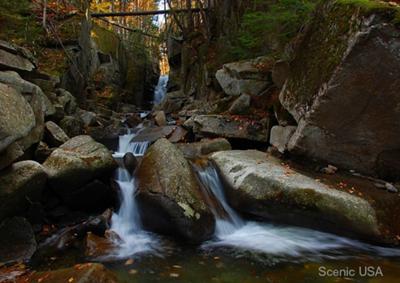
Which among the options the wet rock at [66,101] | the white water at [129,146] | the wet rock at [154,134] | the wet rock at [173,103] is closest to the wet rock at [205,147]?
the white water at [129,146]

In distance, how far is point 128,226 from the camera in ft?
21.0

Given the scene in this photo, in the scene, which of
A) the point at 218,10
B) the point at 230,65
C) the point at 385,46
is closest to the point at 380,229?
the point at 385,46

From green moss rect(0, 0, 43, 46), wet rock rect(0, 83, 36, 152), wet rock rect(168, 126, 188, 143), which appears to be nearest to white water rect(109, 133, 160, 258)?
wet rock rect(0, 83, 36, 152)

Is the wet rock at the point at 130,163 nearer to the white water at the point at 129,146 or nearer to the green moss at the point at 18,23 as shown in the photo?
the white water at the point at 129,146

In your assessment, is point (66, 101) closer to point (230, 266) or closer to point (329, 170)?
point (329, 170)

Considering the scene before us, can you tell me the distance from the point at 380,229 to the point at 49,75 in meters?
10.6

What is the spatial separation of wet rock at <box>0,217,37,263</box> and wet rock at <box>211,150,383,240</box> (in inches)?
145

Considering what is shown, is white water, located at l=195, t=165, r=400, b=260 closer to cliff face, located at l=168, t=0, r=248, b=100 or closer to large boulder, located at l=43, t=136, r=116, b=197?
large boulder, located at l=43, t=136, r=116, b=197

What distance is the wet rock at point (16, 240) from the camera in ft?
16.6

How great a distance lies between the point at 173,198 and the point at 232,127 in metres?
4.40

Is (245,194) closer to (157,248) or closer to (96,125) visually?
(157,248)

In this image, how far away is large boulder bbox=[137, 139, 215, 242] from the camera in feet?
18.8

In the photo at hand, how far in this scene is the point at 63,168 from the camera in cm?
634

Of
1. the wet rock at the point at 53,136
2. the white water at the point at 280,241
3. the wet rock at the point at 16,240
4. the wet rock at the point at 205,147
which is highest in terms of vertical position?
the wet rock at the point at 53,136
